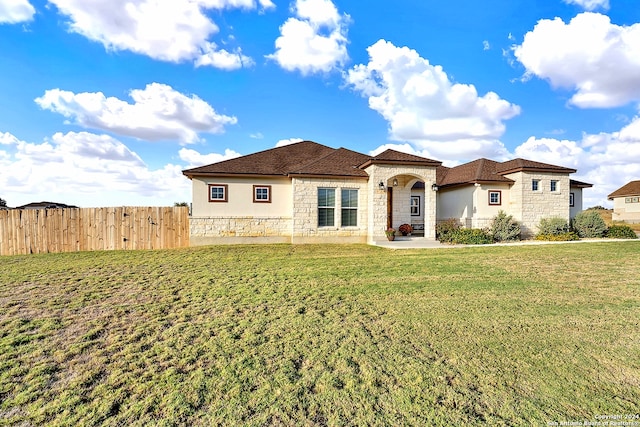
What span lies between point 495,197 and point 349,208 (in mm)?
8940

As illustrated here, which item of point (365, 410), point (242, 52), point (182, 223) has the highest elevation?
point (242, 52)

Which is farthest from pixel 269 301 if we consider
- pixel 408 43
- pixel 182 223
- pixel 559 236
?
pixel 559 236

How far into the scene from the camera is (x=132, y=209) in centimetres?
1427

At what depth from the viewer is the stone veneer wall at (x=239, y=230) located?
15.2 metres

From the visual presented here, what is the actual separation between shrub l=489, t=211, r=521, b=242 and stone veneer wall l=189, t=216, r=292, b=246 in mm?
10937

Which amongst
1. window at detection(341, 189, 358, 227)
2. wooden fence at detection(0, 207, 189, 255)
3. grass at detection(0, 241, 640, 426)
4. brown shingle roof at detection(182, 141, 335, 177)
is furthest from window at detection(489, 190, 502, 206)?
wooden fence at detection(0, 207, 189, 255)

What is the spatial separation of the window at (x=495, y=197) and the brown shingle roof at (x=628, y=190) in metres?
31.9

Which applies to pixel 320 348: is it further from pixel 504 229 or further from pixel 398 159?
pixel 504 229

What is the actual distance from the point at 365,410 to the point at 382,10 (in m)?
13.8

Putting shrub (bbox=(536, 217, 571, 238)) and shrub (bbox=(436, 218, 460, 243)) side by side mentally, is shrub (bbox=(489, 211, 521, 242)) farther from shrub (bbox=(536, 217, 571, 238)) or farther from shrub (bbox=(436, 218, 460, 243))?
shrub (bbox=(436, 218, 460, 243))

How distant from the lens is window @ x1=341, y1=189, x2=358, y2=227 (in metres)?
15.9

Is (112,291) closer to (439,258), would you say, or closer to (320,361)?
(320,361)

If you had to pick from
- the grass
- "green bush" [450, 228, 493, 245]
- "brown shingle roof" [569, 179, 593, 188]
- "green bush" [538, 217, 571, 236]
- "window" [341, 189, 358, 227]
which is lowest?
the grass

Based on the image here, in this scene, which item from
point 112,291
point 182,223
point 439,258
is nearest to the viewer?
point 112,291
